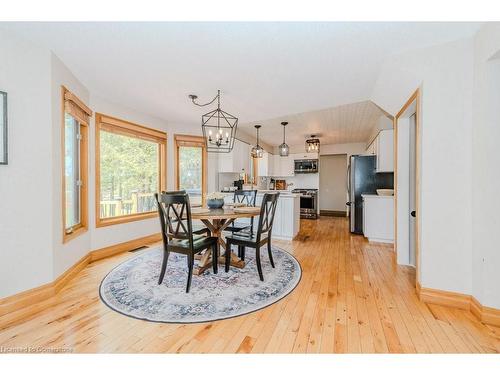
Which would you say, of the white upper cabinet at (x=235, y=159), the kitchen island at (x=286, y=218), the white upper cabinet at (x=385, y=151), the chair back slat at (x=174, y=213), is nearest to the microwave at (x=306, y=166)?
the white upper cabinet at (x=235, y=159)

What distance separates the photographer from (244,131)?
562 centimetres

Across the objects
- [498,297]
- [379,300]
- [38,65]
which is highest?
[38,65]

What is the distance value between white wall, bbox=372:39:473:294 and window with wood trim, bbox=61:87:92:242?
12.4ft

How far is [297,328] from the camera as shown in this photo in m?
1.66

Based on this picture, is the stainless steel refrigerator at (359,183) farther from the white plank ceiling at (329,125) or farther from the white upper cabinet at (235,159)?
the white upper cabinet at (235,159)

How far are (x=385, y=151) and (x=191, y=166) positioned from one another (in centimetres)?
395

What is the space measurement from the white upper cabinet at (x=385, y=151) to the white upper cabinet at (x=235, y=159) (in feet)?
9.81

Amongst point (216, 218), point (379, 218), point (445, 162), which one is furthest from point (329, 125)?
point (216, 218)

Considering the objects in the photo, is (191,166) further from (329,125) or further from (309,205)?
(309,205)

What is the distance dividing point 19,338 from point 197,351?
1.32 m

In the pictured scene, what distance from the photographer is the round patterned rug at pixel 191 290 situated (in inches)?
73.4

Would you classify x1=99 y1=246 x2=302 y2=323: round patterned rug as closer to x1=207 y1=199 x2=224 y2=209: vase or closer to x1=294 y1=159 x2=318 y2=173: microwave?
x1=207 y1=199 x2=224 y2=209: vase
